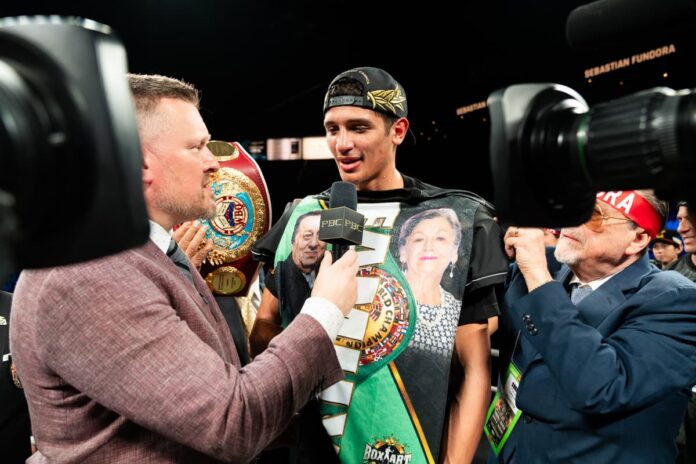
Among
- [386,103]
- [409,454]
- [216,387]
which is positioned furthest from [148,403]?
[386,103]

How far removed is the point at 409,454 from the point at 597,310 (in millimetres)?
627

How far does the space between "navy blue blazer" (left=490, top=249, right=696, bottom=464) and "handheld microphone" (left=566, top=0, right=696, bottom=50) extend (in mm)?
883

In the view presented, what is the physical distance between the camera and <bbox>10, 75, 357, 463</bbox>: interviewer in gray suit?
89cm

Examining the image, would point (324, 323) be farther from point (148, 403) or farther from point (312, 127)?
point (312, 127)

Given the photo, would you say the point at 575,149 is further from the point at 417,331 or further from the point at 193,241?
the point at 193,241

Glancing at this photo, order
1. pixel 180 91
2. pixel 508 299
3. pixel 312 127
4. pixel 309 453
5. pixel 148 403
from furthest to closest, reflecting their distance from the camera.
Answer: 1. pixel 312 127
2. pixel 508 299
3. pixel 309 453
4. pixel 180 91
5. pixel 148 403

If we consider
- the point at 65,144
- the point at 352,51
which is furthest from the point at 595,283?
the point at 352,51

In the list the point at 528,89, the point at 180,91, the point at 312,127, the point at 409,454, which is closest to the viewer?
the point at 528,89

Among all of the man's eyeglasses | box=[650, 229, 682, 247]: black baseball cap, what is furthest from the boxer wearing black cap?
box=[650, 229, 682, 247]: black baseball cap

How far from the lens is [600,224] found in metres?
1.62

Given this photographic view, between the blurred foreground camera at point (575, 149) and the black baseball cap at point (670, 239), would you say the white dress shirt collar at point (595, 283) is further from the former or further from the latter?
the black baseball cap at point (670, 239)

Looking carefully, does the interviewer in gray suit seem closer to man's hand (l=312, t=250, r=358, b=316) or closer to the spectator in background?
man's hand (l=312, t=250, r=358, b=316)

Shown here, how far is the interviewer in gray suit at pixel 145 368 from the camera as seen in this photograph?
89cm

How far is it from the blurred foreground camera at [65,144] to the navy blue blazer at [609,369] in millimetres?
1212
